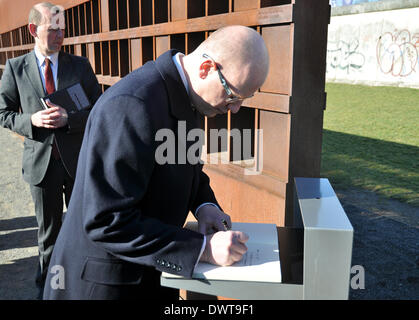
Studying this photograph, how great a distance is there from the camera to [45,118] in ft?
9.76

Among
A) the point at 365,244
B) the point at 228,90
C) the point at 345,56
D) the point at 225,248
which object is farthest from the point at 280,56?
the point at 345,56

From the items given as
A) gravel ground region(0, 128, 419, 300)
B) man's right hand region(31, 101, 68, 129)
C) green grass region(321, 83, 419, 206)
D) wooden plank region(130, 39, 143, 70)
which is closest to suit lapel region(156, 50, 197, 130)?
man's right hand region(31, 101, 68, 129)

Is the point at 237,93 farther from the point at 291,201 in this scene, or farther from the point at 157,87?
the point at 291,201

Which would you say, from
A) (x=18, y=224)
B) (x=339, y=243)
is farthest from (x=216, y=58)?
(x=18, y=224)

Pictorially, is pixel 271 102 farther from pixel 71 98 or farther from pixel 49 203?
pixel 49 203

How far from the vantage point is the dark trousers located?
3145 millimetres

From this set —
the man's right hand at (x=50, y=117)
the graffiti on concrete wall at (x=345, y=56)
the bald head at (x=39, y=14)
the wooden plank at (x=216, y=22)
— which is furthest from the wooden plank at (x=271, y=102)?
the graffiti on concrete wall at (x=345, y=56)

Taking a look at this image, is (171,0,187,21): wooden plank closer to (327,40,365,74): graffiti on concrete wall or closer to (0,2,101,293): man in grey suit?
(0,2,101,293): man in grey suit

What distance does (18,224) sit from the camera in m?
4.80

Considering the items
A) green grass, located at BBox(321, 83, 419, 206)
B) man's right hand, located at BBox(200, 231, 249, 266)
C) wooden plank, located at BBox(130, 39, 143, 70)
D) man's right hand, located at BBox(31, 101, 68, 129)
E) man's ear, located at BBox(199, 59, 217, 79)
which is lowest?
green grass, located at BBox(321, 83, 419, 206)

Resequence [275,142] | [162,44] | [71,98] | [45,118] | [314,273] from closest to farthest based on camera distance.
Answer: [314,273], [275,142], [45,118], [71,98], [162,44]

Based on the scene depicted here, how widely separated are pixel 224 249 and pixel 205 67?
627mm

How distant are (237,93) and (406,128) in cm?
993

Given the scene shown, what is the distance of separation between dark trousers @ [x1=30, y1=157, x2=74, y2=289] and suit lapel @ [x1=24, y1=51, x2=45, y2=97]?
533 mm
